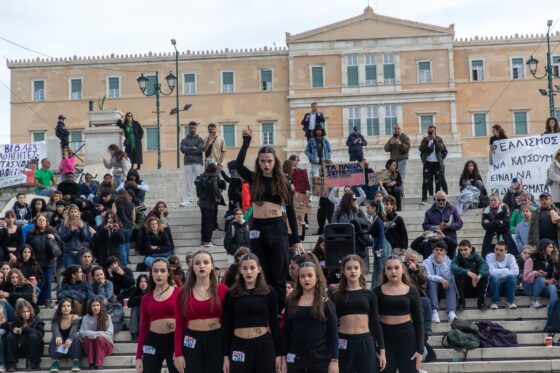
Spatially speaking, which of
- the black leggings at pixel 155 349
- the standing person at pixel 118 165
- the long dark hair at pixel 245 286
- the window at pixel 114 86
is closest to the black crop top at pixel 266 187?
the long dark hair at pixel 245 286

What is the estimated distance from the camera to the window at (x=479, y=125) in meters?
61.5

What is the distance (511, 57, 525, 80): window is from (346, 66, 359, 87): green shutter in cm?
960

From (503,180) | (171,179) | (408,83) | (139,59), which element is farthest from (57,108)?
(503,180)

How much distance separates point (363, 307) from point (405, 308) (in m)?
0.70

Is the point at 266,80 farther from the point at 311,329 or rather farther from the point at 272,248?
the point at 311,329

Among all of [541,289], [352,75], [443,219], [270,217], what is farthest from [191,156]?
[352,75]

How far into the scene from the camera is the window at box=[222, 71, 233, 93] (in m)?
63.9

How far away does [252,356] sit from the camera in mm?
8844

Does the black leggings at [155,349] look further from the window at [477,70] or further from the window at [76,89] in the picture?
the window at [76,89]

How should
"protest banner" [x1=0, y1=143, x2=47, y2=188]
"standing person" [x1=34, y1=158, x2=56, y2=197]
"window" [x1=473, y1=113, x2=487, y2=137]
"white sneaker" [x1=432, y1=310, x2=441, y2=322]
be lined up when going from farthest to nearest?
"window" [x1=473, y1=113, x2=487, y2=137] < "protest banner" [x1=0, y1=143, x2=47, y2=188] < "standing person" [x1=34, y1=158, x2=56, y2=197] < "white sneaker" [x1=432, y1=310, x2=441, y2=322]

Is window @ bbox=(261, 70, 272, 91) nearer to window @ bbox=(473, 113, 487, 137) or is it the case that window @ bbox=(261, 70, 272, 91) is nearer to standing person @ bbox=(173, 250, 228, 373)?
window @ bbox=(473, 113, 487, 137)

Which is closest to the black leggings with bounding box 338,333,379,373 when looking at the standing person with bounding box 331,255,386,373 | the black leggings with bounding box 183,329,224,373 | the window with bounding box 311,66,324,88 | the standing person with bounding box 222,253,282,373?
the standing person with bounding box 331,255,386,373

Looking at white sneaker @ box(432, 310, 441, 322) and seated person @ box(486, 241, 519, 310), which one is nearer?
white sneaker @ box(432, 310, 441, 322)

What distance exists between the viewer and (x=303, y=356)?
→ 9.01 meters
